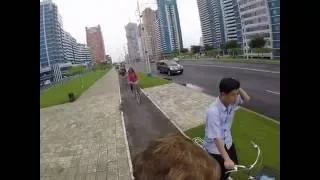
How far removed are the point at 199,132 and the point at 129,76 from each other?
5.28 metres

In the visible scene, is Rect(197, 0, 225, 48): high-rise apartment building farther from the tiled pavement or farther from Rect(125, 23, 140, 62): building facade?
the tiled pavement

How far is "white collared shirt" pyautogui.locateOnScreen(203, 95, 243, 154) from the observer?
2.40 metres

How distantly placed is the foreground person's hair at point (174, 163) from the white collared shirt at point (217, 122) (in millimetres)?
1276

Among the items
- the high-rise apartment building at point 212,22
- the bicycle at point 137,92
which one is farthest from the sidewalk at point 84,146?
the high-rise apartment building at point 212,22

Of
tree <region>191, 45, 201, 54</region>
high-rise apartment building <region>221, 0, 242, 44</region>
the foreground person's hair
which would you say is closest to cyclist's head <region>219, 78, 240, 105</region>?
the foreground person's hair

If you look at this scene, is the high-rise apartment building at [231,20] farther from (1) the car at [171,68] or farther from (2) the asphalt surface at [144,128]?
(1) the car at [171,68]

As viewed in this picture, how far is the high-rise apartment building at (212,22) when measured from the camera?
3.40 metres

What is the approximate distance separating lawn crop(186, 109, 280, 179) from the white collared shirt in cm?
129

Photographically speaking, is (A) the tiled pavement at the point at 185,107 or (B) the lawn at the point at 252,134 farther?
(A) the tiled pavement at the point at 185,107
